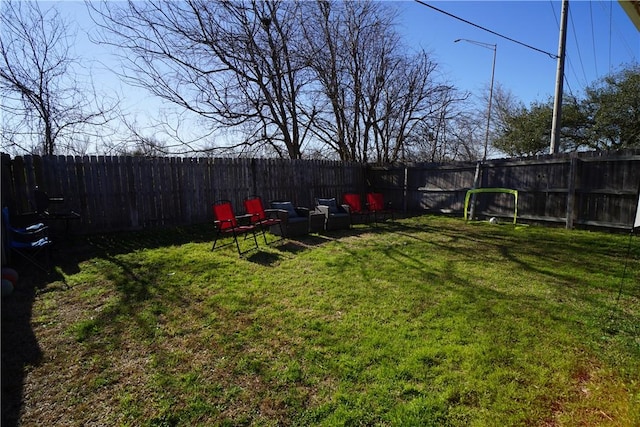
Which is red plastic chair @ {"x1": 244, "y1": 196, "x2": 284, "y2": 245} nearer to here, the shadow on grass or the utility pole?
the shadow on grass

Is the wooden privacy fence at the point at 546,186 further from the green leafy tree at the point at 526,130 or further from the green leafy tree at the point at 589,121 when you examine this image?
the green leafy tree at the point at 526,130

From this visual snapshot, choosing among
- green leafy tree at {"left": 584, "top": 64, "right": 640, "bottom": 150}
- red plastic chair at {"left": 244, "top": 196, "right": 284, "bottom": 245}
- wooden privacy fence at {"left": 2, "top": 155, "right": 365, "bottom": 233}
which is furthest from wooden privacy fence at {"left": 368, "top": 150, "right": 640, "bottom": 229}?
green leafy tree at {"left": 584, "top": 64, "right": 640, "bottom": 150}

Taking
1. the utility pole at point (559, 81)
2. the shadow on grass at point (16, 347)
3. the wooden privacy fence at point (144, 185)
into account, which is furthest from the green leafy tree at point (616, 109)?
the shadow on grass at point (16, 347)

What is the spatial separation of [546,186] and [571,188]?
0.61 meters

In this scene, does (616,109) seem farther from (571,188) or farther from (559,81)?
(571,188)

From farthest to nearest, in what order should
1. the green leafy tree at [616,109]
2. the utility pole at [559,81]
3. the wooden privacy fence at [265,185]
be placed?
the green leafy tree at [616,109]
the utility pole at [559,81]
the wooden privacy fence at [265,185]

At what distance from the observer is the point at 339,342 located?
280 centimetres

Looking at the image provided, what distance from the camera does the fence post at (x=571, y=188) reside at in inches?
296

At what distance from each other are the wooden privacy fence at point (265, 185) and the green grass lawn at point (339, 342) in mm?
2033

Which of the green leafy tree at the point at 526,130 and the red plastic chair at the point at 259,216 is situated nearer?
the red plastic chair at the point at 259,216

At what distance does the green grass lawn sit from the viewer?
2.05m

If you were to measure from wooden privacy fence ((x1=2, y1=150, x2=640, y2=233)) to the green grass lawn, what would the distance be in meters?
2.03

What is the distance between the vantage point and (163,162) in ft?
25.7

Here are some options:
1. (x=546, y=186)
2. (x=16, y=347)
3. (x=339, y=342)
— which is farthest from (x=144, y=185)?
(x=546, y=186)
